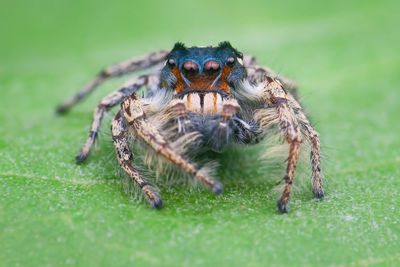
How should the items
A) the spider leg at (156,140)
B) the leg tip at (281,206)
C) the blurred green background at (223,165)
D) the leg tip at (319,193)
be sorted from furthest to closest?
the leg tip at (319,193), the leg tip at (281,206), the spider leg at (156,140), the blurred green background at (223,165)

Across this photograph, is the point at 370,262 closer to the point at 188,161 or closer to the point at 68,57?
the point at 188,161

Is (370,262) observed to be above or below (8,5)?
below

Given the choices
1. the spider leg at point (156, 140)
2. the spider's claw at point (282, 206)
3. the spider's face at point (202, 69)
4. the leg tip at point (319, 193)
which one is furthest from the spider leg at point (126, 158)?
the leg tip at point (319, 193)

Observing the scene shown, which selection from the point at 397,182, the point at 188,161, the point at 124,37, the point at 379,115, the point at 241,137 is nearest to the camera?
the point at 188,161

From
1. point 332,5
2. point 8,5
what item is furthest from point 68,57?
point 332,5

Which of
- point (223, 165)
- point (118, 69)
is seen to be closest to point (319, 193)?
point (223, 165)

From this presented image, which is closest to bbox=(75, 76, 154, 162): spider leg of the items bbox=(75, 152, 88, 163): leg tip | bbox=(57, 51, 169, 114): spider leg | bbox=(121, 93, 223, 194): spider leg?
bbox=(75, 152, 88, 163): leg tip

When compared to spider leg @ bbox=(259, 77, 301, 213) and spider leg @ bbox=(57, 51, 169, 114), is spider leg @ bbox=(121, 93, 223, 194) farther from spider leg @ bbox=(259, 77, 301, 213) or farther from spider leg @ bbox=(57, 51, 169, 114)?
spider leg @ bbox=(57, 51, 169, 114)

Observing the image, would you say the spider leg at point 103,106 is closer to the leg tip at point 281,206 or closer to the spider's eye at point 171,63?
the spider's eye at point 171,63
